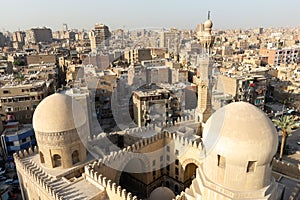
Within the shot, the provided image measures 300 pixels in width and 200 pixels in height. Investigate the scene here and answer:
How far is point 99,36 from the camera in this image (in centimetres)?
10031

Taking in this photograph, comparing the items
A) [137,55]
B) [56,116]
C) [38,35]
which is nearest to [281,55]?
[137,55]

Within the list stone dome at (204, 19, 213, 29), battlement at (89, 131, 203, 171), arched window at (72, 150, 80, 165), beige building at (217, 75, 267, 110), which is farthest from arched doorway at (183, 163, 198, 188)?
beige building at (217, 75, 267, 110)

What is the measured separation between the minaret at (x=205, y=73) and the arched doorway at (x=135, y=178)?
26.9 ft

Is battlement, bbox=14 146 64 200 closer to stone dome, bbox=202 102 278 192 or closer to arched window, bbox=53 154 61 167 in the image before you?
arched window, bbox=53 154 61 167

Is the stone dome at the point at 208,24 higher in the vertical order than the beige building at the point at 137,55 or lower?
higher

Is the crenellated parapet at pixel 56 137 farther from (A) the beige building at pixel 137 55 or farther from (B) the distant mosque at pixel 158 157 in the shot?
(A) the beige building at pixel 137 55

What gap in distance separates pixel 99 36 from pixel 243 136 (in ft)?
320

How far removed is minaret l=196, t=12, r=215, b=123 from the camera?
23.0 meters

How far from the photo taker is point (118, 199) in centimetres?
1598

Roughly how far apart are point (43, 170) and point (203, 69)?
17.1m

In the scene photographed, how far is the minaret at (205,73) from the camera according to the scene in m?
23.0

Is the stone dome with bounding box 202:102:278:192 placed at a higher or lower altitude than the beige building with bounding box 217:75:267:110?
higher

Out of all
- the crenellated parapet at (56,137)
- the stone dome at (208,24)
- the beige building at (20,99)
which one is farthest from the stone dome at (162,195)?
the beige building at (20,99)

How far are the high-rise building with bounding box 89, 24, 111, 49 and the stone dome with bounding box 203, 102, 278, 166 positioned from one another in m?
89.3
